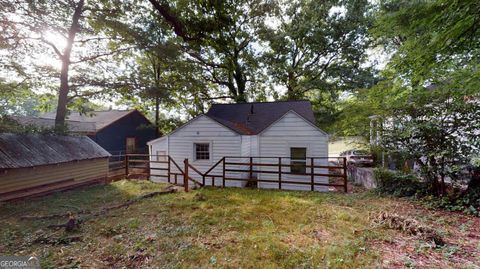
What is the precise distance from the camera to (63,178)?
9195 mm

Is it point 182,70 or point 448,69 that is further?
point 182,70

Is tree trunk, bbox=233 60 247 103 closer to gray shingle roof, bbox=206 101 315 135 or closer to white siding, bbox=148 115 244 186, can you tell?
gray shingle roof, bbox=206 101 315 135

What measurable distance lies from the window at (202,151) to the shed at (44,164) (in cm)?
497

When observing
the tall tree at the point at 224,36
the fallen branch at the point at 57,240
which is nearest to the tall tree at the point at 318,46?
the tall tree at the point at 224,36

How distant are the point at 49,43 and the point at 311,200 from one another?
45.3 feet

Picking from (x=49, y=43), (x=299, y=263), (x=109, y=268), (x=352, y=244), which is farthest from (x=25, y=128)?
(x=352, y=244)

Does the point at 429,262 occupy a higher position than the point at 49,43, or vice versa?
the point at 49,43

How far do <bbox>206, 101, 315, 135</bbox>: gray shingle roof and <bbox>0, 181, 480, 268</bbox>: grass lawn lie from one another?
17.8ft

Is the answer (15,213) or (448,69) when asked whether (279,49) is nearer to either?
(448,69)

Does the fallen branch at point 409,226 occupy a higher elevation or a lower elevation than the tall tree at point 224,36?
lower

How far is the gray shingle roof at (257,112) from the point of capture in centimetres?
1181

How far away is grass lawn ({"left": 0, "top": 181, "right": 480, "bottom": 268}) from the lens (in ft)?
11.4

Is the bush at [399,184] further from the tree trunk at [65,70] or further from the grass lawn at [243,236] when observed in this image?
the tree trunk at [65,70]

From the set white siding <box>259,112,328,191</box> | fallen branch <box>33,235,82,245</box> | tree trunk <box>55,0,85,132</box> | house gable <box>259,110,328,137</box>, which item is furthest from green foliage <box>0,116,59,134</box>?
house gable <box>259,110,328,137</box>
